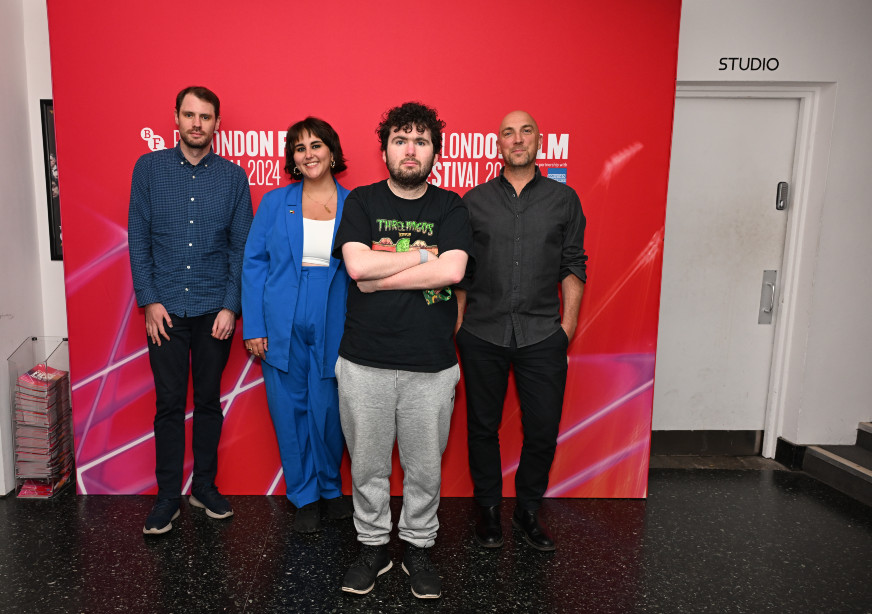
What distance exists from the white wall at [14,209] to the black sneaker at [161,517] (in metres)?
0.97

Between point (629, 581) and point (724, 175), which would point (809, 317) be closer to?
point (724, 175)

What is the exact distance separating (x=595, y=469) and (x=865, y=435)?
192cm

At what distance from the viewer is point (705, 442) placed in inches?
152

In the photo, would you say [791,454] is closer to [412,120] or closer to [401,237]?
[401,237]

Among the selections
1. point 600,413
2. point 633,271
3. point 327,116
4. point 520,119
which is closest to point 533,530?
point 600,413

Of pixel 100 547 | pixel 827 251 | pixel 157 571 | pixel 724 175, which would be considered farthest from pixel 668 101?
pixel 100 547

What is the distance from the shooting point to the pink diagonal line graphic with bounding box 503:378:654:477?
10.3ft

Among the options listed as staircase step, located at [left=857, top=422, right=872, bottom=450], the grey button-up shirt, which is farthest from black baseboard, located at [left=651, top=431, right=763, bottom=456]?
the grey button-up shirt

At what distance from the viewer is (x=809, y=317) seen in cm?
363

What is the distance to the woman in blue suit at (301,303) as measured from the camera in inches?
104

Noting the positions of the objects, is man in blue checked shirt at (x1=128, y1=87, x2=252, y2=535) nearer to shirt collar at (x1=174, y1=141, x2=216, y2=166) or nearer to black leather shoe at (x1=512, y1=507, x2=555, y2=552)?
shirt collar at (x1=174, y1=141, x2=216, y2=166)

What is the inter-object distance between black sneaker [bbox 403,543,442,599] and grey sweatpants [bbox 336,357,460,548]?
0.13ft

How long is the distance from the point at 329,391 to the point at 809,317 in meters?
3.03

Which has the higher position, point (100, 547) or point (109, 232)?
point (109, 232)
